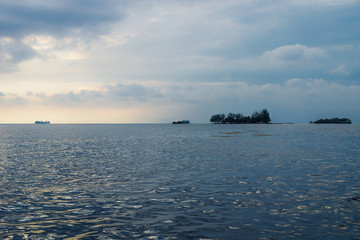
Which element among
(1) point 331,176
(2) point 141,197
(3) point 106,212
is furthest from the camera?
(1) point 331,176

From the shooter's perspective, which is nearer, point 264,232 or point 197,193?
point 264,232

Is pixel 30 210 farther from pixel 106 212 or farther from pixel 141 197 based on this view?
pixel 141 197

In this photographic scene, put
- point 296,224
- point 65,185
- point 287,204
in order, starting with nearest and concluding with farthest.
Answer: point 296,224, point 287,204, point 65,185

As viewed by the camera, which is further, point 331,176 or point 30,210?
point 331,176

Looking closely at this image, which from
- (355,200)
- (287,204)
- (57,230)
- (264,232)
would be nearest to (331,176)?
(355,200)

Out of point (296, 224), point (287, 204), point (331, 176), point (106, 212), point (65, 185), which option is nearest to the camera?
point (296, 224)

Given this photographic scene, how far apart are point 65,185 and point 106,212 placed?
956 cm

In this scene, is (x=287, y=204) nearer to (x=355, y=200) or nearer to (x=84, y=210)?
(x=355, y=200)

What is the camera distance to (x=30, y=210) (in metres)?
16.8

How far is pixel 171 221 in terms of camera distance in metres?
14.5

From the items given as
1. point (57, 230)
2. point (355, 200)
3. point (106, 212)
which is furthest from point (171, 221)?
point (355, 200)

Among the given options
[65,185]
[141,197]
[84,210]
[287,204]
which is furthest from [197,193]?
[65,185]

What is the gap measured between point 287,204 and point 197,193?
20.1ft

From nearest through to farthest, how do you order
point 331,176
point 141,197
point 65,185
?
1. point 141,197
2. point 65,185
3. point 331,176
